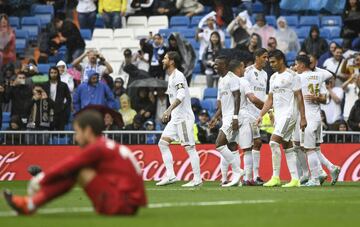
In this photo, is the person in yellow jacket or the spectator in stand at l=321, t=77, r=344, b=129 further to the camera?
the person in yellow jacket

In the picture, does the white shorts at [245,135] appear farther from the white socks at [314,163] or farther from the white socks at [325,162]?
the white socks at [325,162]

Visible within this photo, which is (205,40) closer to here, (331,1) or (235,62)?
(331,1)

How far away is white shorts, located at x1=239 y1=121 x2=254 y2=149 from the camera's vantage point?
23.3 m

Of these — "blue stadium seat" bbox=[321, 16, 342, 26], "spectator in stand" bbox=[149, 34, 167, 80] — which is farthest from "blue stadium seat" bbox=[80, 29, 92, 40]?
"blue stadium seat" bbox=[321, 16, 342, 26]

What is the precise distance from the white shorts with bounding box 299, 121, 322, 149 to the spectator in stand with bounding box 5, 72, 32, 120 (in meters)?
8.55

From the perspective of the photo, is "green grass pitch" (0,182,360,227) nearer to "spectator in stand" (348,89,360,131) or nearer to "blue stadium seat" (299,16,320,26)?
"spectator in stand" (348,89,360,131)

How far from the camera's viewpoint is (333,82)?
96.9 ft

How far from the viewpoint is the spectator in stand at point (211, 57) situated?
3112 centimetres

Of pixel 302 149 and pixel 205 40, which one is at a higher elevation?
pixel 205 40

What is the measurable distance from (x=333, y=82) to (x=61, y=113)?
6.91 metres

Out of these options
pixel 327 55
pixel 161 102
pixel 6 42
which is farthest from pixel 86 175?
pixel 6 42

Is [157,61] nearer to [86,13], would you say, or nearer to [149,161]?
[86,13]

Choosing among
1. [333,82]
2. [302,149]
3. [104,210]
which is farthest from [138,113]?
[104,210]

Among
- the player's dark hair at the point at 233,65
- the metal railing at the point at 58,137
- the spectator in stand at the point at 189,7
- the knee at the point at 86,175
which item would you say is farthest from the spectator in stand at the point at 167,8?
the knee at the point at 86,175
